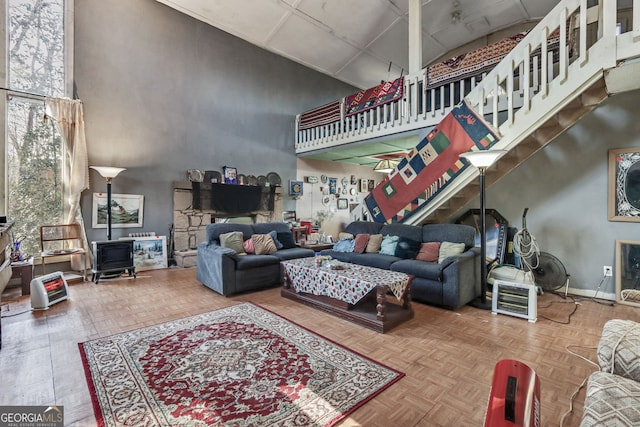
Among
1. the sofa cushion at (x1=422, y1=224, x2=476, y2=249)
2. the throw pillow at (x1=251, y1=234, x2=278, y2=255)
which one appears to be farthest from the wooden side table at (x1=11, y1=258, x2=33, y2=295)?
the sofa cushion at (x1=422, y1=224, x2=476, y2=249)

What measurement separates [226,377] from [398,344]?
143 centimetres

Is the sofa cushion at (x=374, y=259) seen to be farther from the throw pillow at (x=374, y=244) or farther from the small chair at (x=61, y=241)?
the small chair at (x=61, y=241)

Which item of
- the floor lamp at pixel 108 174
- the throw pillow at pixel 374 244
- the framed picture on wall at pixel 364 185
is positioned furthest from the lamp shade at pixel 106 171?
the framed picture on wall at pixel 364 185

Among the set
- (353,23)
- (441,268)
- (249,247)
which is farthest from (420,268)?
(353,23)

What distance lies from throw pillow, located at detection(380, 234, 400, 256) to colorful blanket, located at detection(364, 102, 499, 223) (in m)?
0.56

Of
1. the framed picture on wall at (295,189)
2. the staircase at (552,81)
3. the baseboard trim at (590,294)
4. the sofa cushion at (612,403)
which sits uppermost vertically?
the staircase at (552,81)

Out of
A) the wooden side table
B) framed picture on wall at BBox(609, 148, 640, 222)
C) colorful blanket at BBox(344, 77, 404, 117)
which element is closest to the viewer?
framed picture on wall at BBox(609, 148, 640, 222)

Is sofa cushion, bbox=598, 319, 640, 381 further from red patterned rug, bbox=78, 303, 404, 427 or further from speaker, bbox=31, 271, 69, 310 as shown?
speaker, bbox=31, 271, 69, 310

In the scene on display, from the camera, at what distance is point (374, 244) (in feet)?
15.4

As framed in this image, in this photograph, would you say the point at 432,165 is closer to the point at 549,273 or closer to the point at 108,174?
the point at 549,273

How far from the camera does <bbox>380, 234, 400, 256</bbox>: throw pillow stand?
174 inches

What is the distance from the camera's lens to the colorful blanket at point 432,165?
4.00m

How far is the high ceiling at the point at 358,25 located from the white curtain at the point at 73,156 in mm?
2674

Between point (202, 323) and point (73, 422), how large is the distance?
4.52 feet
